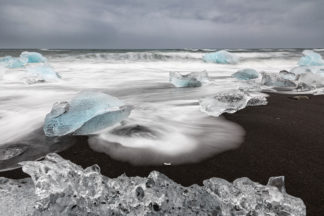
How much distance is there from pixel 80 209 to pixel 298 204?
2.60ft

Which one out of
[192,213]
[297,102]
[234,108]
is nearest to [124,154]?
[192,213]

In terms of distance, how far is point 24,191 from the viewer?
1.06m

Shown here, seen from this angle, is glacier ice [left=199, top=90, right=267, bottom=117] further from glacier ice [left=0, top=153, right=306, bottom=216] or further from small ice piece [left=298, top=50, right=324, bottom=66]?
small ice piece [left=298, top=50, right=324, bottom=66]

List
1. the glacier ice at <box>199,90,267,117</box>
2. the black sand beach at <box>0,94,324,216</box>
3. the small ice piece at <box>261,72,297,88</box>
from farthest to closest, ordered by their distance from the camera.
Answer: the small ice piece at <box>261,72,297,88</box> < the glacier ice at <box>199,90,267,117</box> < the black sand beach at <box>0,94,324,216</box>

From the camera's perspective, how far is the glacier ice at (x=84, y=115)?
173 centimetres

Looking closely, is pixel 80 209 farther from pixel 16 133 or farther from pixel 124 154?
pixel 16 133

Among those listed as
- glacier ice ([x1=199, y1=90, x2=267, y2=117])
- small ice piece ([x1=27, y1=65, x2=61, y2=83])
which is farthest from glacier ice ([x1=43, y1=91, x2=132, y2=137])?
small ice piece ([x1=27, y1=65, x2=61, y2=83])

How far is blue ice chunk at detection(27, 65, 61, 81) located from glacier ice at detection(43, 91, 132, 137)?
3.14m

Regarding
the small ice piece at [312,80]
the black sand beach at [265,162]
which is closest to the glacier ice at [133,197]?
the black sand beach at [265,162]

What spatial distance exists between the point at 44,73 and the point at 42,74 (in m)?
0.07

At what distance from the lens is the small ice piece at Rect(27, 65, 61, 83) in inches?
180

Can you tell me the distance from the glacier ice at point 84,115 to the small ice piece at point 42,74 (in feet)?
10.1

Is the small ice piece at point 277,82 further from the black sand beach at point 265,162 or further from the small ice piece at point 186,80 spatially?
the black sand beach at point 265,162

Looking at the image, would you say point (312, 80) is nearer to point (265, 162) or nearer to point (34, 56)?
point (265, 162)
